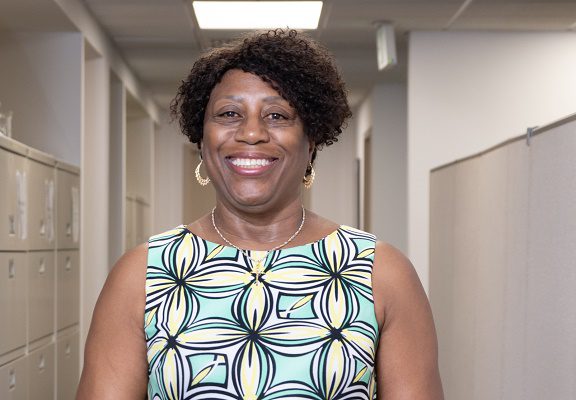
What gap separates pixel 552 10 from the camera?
261 inches

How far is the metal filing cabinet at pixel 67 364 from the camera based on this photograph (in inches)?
220

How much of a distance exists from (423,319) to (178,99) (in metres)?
0.60

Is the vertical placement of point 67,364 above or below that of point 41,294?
below

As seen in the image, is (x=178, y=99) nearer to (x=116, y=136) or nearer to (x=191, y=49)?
(x=191, y=49)

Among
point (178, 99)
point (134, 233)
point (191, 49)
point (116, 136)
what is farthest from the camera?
point (134, 233)

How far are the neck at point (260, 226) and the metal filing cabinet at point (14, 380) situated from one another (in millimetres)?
2770

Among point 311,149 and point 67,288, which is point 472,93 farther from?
point 311,149

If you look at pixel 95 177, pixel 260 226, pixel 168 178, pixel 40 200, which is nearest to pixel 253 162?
pixel 260 226

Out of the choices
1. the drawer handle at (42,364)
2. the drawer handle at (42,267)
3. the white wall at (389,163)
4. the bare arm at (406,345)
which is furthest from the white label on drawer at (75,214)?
the bare arm at (406,345)

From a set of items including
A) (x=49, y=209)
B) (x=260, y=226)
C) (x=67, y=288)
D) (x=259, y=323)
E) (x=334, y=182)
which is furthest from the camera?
(x=334, y=182)

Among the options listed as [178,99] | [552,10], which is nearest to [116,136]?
[552,10]

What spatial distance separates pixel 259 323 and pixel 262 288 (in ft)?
0.20

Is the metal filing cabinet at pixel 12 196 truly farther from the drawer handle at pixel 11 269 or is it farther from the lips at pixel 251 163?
the lips at pixel 251 163

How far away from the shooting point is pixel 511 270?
3777 mm
